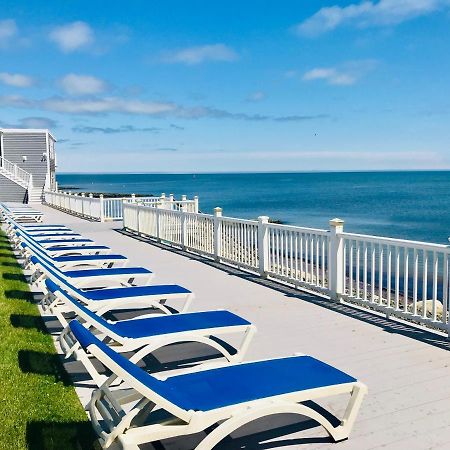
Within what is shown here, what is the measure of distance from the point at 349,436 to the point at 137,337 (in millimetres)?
1798

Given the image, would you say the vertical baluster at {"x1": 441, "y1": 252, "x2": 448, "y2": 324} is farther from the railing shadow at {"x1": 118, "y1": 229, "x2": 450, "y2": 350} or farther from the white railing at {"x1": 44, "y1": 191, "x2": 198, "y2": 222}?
the white railing at {"x1": 44, "y1": 191, "x2": 198, "y2": 222}

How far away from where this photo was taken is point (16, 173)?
3347cm

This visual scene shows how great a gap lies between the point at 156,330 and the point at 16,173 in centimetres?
3228

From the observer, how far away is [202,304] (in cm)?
686

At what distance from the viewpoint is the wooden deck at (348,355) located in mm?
3250

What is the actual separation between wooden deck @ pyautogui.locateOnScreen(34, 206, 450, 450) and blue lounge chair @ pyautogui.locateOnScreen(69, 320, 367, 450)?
260 mm

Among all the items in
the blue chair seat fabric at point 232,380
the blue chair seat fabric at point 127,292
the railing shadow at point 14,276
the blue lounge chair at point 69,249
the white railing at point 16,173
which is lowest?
the railing shadow at point 14,276

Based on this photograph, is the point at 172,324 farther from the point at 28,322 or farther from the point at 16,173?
the point at 16,173

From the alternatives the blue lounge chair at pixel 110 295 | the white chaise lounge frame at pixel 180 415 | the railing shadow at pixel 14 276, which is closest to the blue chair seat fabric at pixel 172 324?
the blue lounge chair at pixel 110 295

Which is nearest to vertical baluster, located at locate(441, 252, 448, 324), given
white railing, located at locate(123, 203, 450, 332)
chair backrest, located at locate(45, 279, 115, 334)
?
white railing, located at locate(123, 203, 450, 332)

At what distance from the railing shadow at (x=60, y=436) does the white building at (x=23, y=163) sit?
3140cm

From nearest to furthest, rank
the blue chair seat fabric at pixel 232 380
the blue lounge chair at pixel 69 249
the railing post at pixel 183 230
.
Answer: the blue chair seat fabric at pixel 232 380 → the blue lounge chair at pixel 69 249 → the railing post at pixel 183 230

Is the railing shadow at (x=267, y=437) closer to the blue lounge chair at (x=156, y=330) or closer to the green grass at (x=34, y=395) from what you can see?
the green grass at (x=34, y=395)

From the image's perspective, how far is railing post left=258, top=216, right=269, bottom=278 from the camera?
8.71m
